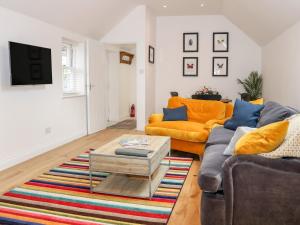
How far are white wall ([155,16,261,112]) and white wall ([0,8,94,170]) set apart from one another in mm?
2598

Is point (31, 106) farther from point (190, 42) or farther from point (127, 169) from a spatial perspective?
point (190, 42)

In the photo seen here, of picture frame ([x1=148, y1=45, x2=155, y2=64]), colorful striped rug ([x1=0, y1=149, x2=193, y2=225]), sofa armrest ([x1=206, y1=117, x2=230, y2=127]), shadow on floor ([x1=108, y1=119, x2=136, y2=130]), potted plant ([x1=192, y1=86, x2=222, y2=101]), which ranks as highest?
picture frame ([x1=148, y1=45, x2=155, y2=64])

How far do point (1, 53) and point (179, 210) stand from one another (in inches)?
114

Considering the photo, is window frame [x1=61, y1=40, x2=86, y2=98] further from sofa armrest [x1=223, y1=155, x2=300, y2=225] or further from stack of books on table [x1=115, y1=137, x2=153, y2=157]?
sofa armrest [x1=223, y1=155, x2=300, y2=225]

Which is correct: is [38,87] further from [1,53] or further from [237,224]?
[237,224]

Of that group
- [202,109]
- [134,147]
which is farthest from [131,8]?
[134,147]

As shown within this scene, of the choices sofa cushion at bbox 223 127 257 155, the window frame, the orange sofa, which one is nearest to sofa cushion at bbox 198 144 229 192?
sofa cushion at bbox 223 127 257 155

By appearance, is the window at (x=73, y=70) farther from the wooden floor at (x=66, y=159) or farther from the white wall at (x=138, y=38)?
the wooden floor at (x=66, y=159)

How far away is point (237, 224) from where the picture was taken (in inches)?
79.1

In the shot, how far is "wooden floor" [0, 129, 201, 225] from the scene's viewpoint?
254 cm

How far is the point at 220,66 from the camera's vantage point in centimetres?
713

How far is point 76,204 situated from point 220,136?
1865 millimetres

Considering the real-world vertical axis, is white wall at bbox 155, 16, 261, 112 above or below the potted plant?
above

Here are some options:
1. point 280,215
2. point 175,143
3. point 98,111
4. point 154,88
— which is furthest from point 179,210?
point 154,88
